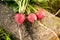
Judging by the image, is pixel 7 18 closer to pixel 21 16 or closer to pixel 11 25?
pixel 11 25

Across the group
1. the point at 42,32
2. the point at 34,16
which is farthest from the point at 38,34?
the point at 34,16

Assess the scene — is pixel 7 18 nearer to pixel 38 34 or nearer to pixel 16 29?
pixel 16 29

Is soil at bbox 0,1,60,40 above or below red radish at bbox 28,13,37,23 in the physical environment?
below

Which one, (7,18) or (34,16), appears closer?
(34,16)

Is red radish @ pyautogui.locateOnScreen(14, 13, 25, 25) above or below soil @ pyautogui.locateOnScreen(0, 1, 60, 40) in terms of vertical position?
above

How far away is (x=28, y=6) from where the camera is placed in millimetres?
1574

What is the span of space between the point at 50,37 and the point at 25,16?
27 centimetres

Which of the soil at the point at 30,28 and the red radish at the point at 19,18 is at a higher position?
the red radish at the point at 19,18

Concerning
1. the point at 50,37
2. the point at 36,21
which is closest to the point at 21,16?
the point at 36,21

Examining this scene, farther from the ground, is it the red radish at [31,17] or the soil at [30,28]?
the red radish at [31,17]

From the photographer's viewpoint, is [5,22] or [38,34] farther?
[5,22]

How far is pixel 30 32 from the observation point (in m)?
1.46

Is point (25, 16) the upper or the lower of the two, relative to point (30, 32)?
upper

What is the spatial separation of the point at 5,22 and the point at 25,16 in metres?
0.20
